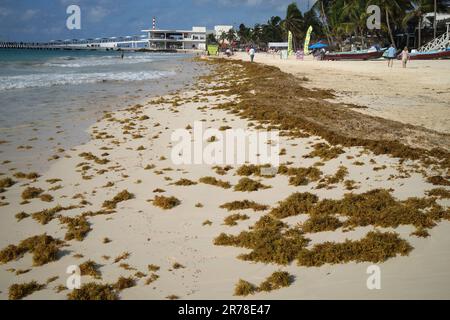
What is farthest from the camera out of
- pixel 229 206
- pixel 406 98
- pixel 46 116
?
pixel 406 98

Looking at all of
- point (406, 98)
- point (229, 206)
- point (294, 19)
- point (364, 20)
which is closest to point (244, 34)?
point (294, 19)

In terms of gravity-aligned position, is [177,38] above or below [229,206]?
above

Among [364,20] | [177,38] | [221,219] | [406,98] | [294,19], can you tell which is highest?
[177,38]

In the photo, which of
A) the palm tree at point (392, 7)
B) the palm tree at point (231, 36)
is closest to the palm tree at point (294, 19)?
the palm tree at point (392, 7)

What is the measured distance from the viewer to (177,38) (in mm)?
181625

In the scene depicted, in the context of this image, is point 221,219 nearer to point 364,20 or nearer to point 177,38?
point 364,20

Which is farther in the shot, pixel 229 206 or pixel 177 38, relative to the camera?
pixel 177 38

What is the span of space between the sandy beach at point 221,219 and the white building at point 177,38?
589ft

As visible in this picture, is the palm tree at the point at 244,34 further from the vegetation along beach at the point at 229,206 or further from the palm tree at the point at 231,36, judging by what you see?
the vegetation along beach at the point at 229,206

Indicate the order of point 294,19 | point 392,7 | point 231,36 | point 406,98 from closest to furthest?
1. point 406,98
2. point 392,7
3. point 294,19
4. point 231,36

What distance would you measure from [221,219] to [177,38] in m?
190

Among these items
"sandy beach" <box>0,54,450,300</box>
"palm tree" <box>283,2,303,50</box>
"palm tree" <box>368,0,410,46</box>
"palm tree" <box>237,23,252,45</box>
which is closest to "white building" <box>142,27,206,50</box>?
"palm tree" <box>237,23,252,45</box>
